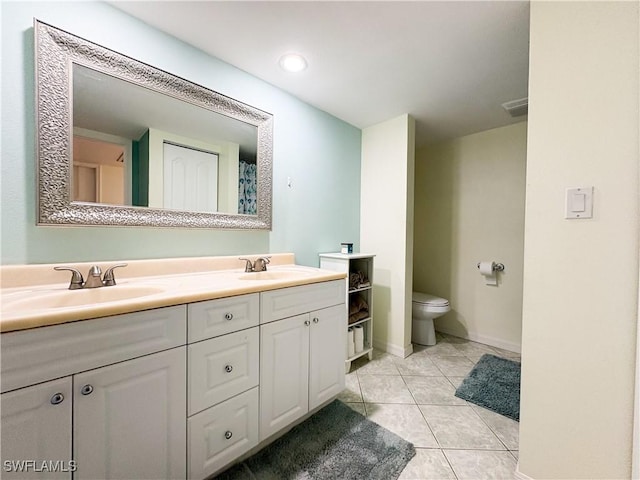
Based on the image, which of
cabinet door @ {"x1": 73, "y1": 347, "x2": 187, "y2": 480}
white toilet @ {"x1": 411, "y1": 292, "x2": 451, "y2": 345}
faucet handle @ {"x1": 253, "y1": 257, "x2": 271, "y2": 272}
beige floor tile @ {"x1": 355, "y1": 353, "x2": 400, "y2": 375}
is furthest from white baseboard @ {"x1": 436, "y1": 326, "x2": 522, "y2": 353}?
cabinet door @ {"x1": 73, "y1": 347, "x2": 187, "y2": 480}

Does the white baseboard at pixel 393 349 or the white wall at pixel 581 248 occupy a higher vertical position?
the white wall at pixel 581 248

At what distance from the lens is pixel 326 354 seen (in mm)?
1408

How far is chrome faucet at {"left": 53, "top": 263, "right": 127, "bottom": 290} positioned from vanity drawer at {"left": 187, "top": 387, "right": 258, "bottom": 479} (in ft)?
2.19

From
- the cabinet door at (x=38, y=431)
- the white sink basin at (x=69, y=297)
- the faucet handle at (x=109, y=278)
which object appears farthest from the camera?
the faucet handle at (x=109, y=278)

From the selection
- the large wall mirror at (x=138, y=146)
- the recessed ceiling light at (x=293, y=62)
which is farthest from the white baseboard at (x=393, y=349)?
the recessed ceiling light at (x=293, y=62)

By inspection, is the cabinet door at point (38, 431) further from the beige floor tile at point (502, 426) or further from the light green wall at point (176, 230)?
the beige floor tile at point (502, 426)

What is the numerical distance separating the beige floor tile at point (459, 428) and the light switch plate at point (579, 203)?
1178mm

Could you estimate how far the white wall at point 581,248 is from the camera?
868mm

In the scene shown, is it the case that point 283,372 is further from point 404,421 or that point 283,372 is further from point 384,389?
point 384,389

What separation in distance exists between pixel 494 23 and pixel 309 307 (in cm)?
169

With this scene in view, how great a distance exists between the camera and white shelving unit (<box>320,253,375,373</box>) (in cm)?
193

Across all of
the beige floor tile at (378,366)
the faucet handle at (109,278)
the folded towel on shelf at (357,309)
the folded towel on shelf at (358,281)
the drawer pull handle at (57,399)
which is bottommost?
the beige floor tile at (378,366)

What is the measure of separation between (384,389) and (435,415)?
347 millimetres

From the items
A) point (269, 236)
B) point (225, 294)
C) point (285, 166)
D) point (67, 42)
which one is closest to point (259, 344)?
point (225, 294)
